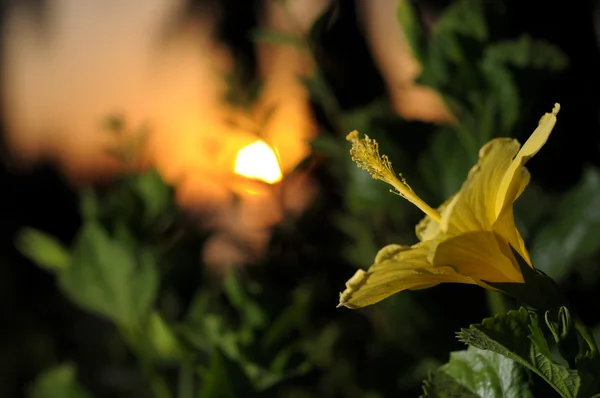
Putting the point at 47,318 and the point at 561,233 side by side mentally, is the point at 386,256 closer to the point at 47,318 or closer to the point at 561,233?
the point at 561,233

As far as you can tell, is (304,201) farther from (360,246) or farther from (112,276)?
(112,276)

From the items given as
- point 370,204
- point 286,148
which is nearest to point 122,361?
point 286,148

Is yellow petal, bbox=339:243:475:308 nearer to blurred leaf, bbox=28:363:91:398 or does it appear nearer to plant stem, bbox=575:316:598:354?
plant stem, bbox=575:316:598:354

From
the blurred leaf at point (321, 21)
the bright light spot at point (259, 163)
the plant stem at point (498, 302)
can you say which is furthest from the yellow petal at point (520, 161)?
the bright light spot at point (259, 163)

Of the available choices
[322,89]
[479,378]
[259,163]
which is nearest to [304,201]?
[259,163]

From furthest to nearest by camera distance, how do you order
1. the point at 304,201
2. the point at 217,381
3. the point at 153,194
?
the point at 304,201
the point at 153,194
the point at 217,381

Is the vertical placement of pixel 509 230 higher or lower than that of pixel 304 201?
higher
